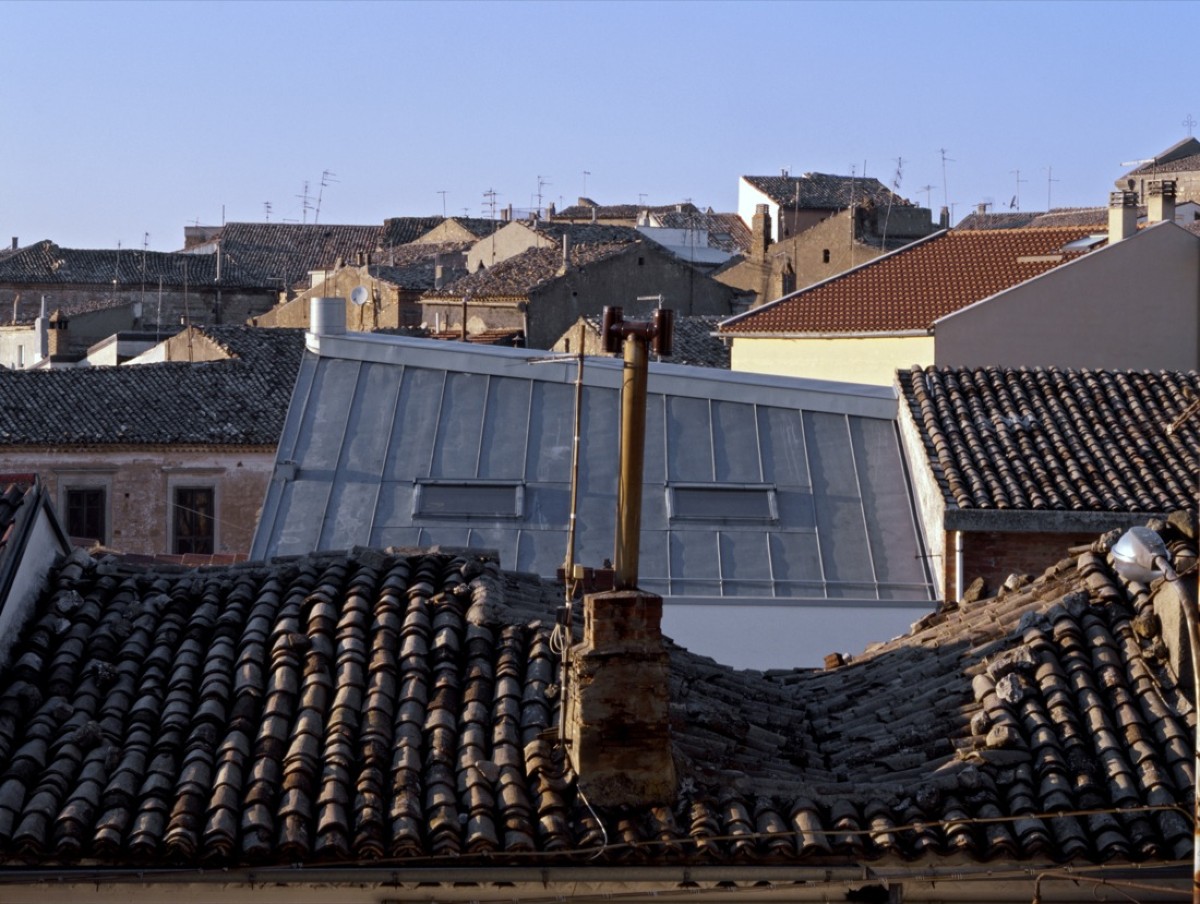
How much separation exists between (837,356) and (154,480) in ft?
38.9

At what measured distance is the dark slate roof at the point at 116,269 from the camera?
61.2m

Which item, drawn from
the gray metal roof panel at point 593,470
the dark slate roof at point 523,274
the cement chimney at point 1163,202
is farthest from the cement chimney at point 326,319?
the dark slate roof at point 523,274

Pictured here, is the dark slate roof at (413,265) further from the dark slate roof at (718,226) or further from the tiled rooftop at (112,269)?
the dark slate roof at (718,226)

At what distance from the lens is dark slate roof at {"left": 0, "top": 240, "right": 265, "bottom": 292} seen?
201 feet

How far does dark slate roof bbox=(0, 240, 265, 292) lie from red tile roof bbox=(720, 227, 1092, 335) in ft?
119

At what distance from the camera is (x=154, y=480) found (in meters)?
31.2

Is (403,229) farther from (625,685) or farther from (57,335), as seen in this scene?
(625,685)

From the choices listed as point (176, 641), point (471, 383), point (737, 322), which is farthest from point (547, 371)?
point (737, 322)

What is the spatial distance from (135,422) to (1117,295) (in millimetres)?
16471

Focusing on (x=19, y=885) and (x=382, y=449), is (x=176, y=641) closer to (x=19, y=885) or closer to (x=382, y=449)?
(x=19, y=885)

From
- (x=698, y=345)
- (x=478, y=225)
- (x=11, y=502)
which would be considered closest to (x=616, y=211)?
(x=478, y=225)

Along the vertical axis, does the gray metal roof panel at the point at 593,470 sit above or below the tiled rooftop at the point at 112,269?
below

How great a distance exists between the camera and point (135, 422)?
31.5 meters

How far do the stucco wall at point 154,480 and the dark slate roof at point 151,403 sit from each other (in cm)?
25
